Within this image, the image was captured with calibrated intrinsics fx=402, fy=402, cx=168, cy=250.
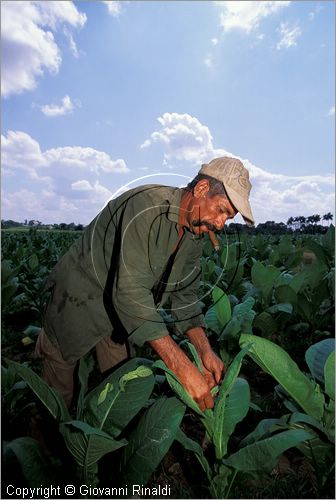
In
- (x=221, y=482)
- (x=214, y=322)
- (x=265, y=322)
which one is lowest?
(x=221, y=482)

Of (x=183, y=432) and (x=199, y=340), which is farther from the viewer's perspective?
(x=199, y=340)

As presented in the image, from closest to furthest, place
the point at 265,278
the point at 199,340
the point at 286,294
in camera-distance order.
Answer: the point at 199,340, the point at 286,294, the point at 265,278

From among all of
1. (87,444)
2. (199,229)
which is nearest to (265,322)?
(199,229)

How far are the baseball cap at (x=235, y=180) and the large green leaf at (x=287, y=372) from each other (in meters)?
0.52

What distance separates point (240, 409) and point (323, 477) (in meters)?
0.50

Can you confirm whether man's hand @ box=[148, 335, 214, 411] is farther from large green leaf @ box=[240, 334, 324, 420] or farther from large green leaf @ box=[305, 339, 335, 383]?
large green leaf @ box=[305, 339, 335, 383]

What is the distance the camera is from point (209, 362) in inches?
74.8

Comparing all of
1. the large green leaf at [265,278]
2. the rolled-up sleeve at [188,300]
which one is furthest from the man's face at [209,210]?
the large green leaf at [265,278]

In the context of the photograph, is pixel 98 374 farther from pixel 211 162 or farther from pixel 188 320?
pixel 211 162

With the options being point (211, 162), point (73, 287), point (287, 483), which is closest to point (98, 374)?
point (73, 287)

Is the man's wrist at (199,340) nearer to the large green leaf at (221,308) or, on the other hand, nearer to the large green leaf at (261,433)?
the large green leaf at (221,308)

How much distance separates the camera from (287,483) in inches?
70.3

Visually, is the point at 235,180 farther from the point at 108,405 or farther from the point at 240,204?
the point at 108,405

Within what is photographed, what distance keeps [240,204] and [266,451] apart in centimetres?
92
